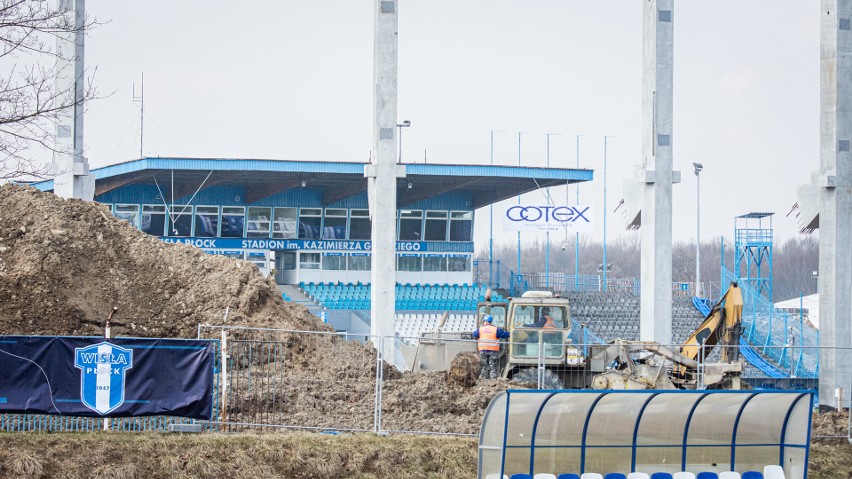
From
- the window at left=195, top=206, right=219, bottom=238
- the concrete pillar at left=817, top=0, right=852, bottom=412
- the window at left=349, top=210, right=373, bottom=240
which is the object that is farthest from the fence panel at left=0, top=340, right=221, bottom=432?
the window at left=349, top=210, right=373, bottom=240

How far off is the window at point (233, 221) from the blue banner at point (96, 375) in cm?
3071

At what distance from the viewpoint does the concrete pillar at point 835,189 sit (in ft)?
85.7

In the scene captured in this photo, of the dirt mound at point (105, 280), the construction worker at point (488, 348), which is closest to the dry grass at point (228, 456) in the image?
the construction worker at point (488, 348)

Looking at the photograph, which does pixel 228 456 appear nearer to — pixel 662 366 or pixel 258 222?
pixel 662 366

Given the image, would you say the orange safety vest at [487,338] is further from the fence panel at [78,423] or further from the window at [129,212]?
the window at [129,212]

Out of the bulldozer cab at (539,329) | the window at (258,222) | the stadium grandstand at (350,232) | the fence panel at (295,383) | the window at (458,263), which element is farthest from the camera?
the window at (458,263)

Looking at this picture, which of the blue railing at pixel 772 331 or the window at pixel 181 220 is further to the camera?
the window at pixel 181 220

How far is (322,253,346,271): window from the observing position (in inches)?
1891

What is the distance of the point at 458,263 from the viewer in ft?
163

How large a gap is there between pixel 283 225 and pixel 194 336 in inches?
977

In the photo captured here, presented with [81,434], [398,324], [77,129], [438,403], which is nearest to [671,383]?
[438,403]

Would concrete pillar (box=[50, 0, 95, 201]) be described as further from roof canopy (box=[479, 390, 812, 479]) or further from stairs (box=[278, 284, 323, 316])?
stairs (box=[278, 284, 323, 316])

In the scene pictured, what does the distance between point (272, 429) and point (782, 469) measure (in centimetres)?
826

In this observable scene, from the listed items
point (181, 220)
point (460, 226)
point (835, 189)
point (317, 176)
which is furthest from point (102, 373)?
point (460, 226)
